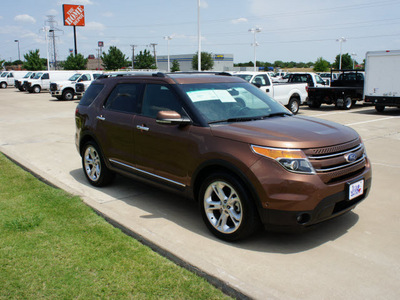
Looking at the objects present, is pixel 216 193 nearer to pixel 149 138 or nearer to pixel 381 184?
pixel 149 138

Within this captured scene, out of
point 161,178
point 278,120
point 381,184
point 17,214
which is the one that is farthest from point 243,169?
point 381,184

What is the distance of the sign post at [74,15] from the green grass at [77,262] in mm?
67093

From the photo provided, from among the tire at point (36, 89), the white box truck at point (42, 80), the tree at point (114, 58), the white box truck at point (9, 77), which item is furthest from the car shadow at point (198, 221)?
the tree at point (114, 58)

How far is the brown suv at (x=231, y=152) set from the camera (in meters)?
3.71

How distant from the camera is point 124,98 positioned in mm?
5578

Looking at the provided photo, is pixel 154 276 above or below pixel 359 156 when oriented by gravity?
below

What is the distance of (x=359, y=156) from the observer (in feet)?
13.9

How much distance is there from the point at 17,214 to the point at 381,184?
17.8ft

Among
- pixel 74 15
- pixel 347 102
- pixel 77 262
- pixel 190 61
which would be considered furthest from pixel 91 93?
pixel 190 61

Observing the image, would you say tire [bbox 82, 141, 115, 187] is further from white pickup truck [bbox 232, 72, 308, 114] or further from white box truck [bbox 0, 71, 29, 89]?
white box truck [bbox 0, 71, 29, 89]

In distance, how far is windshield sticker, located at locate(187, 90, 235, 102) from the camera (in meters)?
4.65

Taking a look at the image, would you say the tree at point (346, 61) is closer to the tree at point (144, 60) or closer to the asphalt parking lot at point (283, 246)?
the tree at point (144, 60)

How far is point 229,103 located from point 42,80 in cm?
3475

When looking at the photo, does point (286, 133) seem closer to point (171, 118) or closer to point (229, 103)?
point (229, 103)
